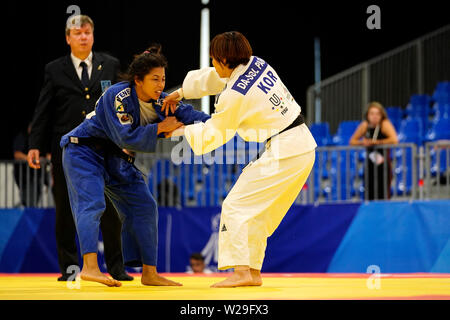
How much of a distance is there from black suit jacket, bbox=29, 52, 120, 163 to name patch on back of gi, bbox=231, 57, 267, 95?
1524 millimetres

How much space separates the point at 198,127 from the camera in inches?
152

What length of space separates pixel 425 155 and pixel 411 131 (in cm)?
235

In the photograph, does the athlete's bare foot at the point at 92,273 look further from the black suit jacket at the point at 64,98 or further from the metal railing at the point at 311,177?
the metal railing at the point at 311,177

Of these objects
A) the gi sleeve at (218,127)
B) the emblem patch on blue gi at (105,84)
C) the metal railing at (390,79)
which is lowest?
the gi sleeve at (218,127)

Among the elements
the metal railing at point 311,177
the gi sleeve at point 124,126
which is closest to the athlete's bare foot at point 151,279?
the gi sleeve at point 124,126

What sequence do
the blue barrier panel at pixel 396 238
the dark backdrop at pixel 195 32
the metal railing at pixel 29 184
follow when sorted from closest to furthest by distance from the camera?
the blue barrier panel at pixel 396 238 < the metal railing at pixel 29 184 < the dark backdrop at pixel 195 32

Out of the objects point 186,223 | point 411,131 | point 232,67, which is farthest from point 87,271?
point 411,131

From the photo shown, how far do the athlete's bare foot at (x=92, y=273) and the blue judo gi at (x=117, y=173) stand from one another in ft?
0.13

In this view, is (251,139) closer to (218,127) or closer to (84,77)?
(218,127)

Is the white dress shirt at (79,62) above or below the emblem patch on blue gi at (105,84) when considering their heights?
above

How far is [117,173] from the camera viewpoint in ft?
13.7

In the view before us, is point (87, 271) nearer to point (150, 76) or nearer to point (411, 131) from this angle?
point (150, 76)

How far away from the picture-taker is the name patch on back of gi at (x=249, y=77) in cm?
379

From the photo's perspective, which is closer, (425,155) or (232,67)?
(232,67)
